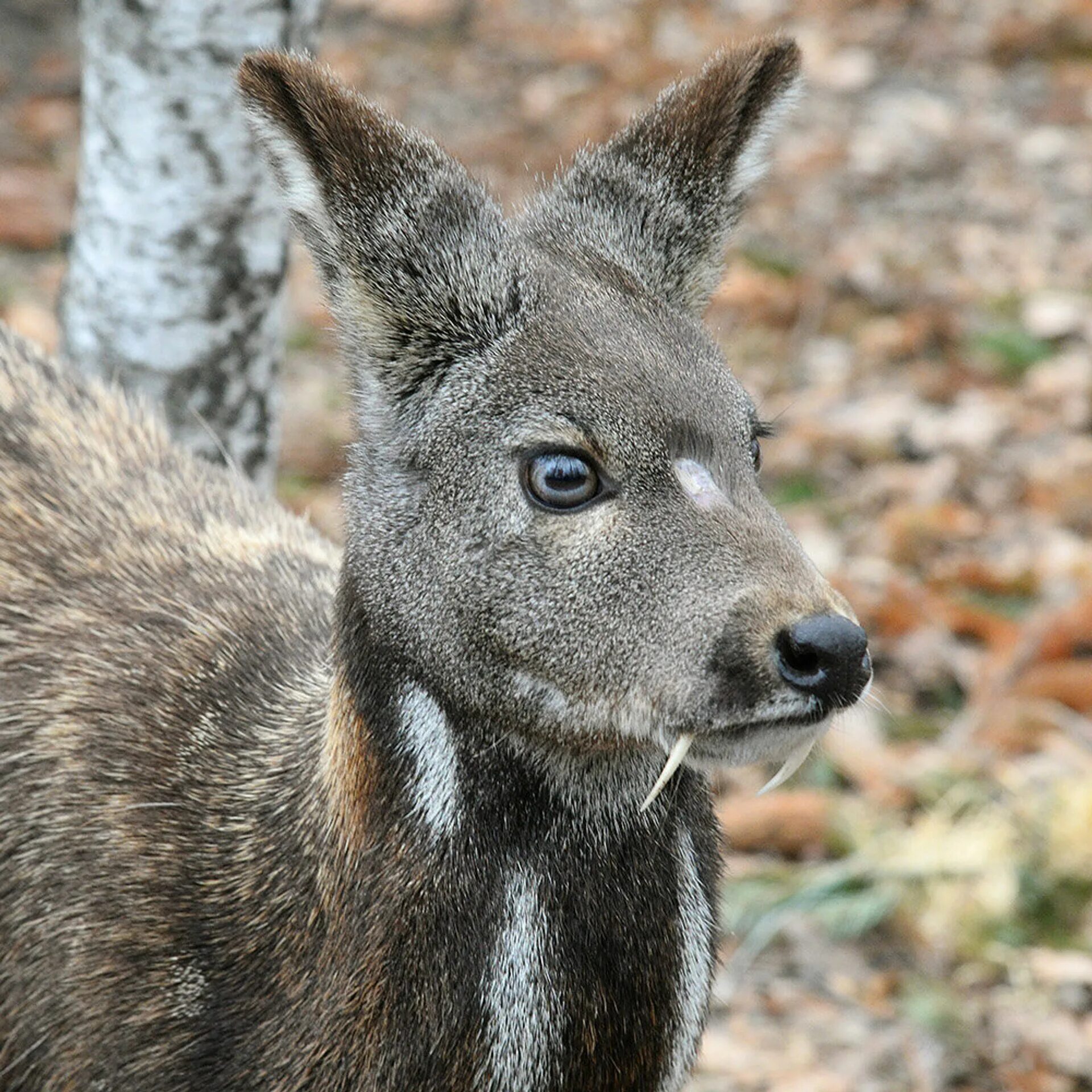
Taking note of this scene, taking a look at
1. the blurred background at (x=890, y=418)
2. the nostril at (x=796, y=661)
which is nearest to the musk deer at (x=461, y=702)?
the nostril at (x=796, y=661)

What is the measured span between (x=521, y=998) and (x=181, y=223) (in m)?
2.72

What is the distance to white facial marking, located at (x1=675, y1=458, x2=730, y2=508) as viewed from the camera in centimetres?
323

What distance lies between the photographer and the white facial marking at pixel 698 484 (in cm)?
323

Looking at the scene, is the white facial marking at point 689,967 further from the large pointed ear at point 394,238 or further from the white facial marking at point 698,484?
the large pointed ear at point 394,238

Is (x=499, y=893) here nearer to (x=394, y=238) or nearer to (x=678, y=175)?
(x=394, y=238)

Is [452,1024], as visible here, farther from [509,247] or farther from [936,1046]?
[936,1046]

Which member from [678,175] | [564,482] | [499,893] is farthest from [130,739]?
[678,175]

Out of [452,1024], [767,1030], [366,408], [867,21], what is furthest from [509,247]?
[867,21]

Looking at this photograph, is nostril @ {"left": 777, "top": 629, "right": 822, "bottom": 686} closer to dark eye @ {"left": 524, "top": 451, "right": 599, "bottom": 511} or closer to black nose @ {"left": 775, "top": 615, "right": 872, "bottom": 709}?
black nose @ {"left": 775, "top": 615, "right": 872, "bottom": 709}

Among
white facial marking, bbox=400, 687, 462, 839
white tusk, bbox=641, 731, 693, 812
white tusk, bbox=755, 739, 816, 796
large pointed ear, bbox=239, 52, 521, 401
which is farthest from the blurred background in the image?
white facial marking, bbox=400, 687, 462, 839

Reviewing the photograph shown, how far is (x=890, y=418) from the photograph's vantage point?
27.4 ft

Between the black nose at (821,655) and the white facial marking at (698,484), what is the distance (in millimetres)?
382

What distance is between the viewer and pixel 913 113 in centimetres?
1120

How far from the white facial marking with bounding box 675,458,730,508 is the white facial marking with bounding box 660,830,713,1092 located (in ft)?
2.37
